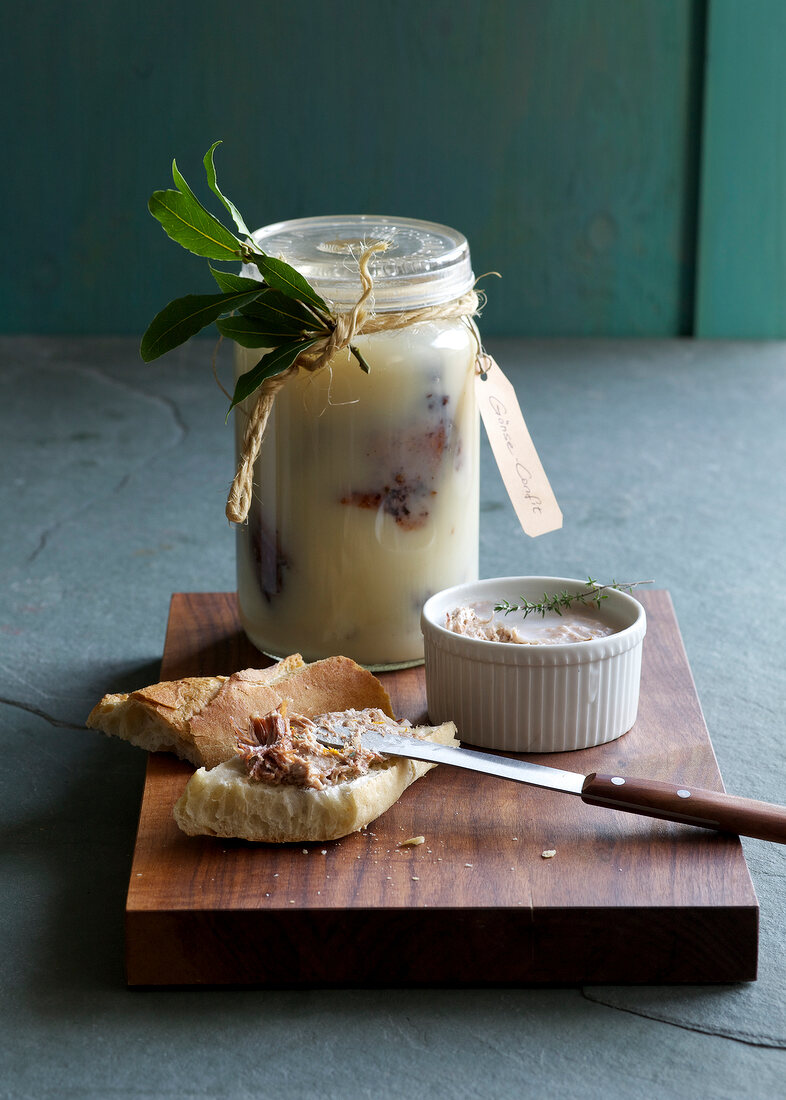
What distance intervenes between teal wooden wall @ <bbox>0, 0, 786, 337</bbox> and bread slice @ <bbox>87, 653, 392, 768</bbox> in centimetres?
183

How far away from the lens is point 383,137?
2572 millimetres

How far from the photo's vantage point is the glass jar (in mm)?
976

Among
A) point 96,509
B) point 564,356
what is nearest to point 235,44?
point 564,356

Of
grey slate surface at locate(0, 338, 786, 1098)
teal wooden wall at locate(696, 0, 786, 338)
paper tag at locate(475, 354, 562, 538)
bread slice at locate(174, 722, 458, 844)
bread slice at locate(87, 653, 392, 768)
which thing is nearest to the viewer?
grey slate surface at locate(0, 338, 786, 1098)

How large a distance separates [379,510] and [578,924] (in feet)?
1.30

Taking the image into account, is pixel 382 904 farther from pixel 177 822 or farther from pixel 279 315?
pixel 279 315

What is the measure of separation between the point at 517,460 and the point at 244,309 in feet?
0.89

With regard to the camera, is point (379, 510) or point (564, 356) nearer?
point (379, 510)

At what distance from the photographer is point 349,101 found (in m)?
2.55

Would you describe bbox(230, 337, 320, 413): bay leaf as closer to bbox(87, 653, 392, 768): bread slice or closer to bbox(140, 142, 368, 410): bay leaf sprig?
bbox(140, 142, 368, 410): bay leaf sprig

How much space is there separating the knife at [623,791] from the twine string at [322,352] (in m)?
0.21

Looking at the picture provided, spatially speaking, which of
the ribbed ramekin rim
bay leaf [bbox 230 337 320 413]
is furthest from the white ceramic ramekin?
bay leaf [bbox 230 337 320 413]

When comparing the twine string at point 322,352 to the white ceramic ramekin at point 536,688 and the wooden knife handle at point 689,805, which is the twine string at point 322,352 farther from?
the wooden knife handle at point 689,805

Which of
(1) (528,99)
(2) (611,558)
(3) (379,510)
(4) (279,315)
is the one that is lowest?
(2) (611,558)
